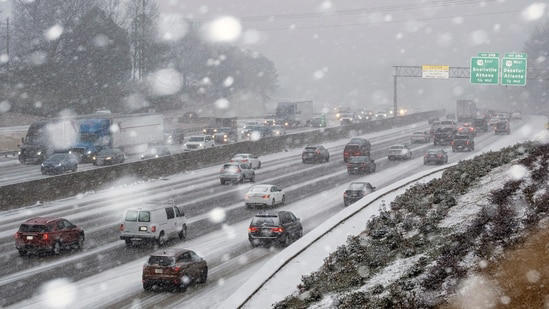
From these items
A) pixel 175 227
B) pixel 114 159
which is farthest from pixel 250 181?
pixel 175 227

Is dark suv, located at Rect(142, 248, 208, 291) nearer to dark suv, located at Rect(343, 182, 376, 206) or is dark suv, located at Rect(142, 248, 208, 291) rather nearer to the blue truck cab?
dark suv, located at Rect(343, 182, 376, 206)

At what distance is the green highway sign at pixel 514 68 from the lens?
60.2 metres

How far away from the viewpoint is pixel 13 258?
25.8 metres

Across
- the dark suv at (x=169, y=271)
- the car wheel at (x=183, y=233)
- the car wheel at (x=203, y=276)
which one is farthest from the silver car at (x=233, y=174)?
the dark suv at (x=169, y=271)

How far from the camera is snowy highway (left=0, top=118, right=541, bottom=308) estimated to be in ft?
69.8

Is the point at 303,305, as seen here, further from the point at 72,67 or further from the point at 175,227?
the point at 72,67

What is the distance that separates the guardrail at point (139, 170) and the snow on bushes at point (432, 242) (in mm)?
21958

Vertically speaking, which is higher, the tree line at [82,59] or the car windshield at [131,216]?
the tree line at [82,59]

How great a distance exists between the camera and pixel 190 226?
105 ft

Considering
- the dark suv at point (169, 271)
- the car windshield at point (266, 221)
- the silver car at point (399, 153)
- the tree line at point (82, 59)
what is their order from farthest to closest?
the tree line at point (82, 59) → the silver car at point (399, 153) → the car windshield at point (266, 221) → the dark suv at point (169, 271)

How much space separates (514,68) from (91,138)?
3687 centimetres

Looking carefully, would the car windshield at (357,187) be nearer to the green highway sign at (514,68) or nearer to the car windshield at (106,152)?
the car windshield at (106,152)

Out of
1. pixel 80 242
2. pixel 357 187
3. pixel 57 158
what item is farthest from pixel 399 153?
pixel 80 242

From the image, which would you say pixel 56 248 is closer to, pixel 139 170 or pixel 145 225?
pixel 145 225
